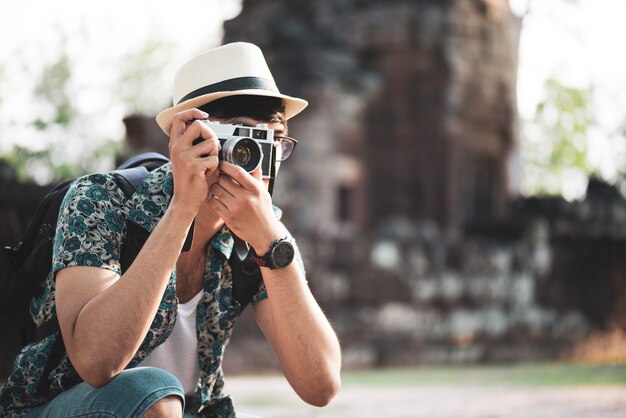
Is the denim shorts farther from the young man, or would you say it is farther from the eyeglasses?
the eyeglasses

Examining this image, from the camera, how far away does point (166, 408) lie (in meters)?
2.00

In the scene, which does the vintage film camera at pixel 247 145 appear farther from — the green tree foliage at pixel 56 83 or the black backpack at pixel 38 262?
the green tree foliage at pixel 56 83

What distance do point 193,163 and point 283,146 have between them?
417 mm


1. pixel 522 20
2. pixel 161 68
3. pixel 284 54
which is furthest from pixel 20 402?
pixel 161 68

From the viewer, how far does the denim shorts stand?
1961 millimetres

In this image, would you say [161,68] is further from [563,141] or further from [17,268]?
[17,268]

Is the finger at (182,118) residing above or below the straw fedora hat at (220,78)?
below

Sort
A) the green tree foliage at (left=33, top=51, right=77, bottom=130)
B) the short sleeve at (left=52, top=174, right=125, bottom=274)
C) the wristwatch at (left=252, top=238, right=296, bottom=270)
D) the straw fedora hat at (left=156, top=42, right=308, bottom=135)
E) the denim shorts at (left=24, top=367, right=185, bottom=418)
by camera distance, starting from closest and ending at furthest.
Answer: the denim shorts at (left=24, top=367, right=185, bottom=418) < the short sleeve at (left=52, top=174, right=125, bottom=274) < the wristwatch at (left=252, top=238, right=296, bottom=270) < the straw fedora hat at (left=156, top=42, right=308, bottom=135) < the green tree foliage at (left=33, top=51, right=77, bottom=130)

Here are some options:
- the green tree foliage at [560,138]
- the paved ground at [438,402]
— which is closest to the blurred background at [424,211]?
the paved ground at [438,402]

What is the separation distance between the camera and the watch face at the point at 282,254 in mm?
2318

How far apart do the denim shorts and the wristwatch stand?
0.42 m

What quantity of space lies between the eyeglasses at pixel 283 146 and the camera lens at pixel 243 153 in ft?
0.45

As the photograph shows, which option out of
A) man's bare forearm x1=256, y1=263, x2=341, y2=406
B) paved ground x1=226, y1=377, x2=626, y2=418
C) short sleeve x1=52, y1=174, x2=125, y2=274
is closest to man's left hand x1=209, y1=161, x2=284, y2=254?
man's bare forearm x1=256, y1=263, x2=341, y2=406

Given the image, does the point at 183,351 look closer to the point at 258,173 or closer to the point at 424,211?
the point at 258,173
